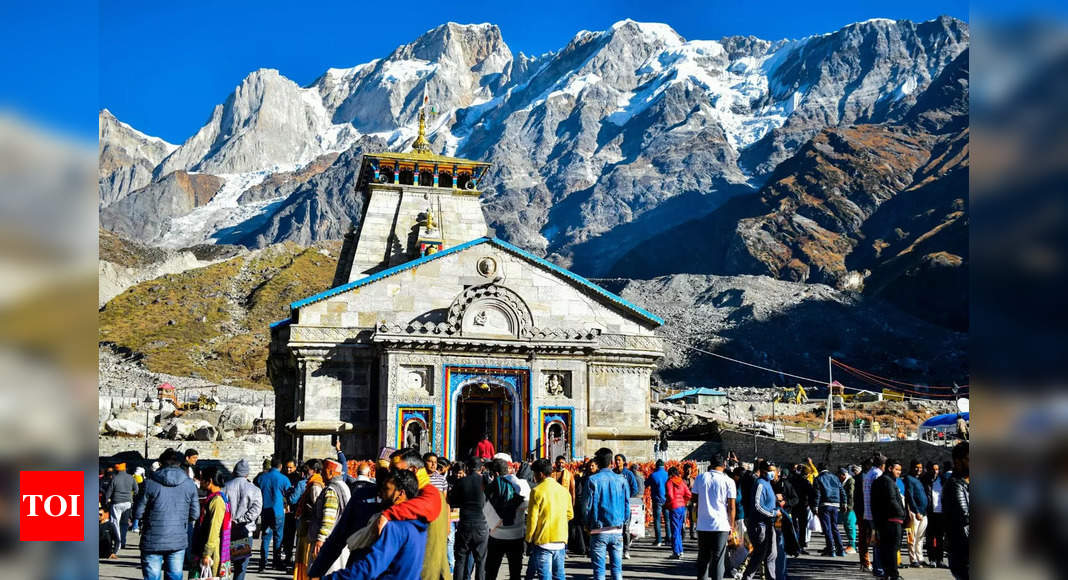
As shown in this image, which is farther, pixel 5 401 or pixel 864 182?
pixel 864 182

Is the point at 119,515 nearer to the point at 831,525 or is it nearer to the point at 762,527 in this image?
the point at 762,527

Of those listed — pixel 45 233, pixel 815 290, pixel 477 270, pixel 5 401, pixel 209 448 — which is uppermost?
pixel 815 290

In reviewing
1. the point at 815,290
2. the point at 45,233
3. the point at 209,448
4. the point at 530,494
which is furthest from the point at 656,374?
the point at 45,233

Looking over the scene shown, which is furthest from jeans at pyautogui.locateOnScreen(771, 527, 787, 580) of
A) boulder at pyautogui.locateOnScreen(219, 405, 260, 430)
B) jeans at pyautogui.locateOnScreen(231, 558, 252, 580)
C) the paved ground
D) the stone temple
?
boulder at pyautogui.locateOnScreen(219, 405, 260, 430)

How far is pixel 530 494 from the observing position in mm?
12492

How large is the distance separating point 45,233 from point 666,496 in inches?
686

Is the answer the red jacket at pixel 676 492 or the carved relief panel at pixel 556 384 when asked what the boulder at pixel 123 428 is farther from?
the red jacket at pixel 676 492

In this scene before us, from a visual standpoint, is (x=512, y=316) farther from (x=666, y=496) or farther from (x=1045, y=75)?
(x=1045, y=75)

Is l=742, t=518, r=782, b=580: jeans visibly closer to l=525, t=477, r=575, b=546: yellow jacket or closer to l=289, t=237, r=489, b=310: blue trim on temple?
l=525, t=477, r=575, b=546: yellow jacket

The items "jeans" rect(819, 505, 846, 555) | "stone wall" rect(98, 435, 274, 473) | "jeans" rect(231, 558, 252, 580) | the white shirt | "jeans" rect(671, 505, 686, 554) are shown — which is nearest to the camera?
"jeans" rect(231, 558, 252, 580)

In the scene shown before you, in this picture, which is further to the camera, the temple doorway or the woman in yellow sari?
the temple doorway

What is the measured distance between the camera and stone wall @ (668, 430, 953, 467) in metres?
32.2

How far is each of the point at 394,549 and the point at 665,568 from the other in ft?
34.5

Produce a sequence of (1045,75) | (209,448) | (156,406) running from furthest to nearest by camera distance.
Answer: (156,406) < (209,448) < (1045,75)
